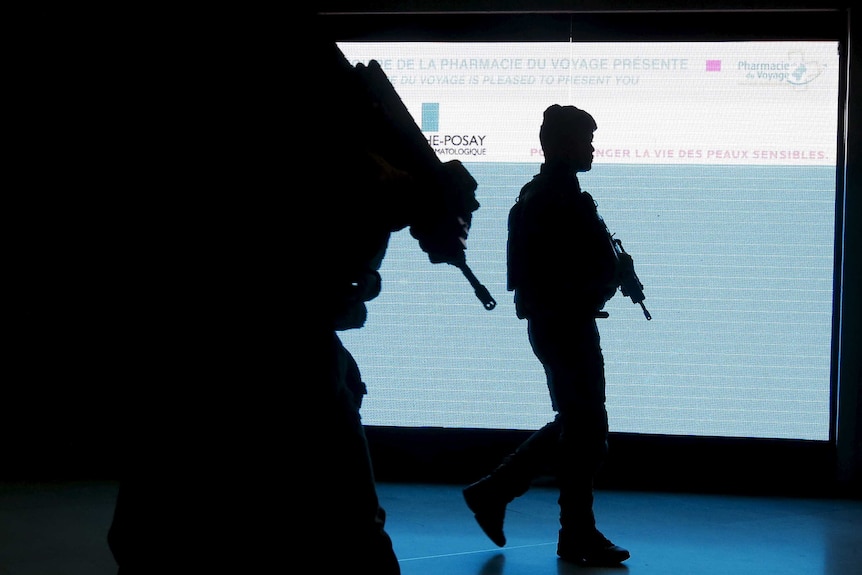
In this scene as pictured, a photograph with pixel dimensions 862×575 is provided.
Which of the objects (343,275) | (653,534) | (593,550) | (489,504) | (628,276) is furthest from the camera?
(653,534)

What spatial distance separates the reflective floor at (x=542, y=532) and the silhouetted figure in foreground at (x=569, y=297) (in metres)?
0.32

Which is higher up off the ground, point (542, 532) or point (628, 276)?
point (628, 276)

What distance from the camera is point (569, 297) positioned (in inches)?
138

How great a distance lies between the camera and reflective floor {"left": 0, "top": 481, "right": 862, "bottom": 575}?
369 cm

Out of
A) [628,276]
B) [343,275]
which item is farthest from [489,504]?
[343,275]

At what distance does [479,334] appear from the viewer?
5.31 meters

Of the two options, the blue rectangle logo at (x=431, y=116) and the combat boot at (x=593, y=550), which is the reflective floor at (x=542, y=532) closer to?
the combat boot at (x=593, y=550)

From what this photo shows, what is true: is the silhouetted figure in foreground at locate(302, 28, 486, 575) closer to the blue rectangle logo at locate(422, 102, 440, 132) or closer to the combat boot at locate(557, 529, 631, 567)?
the combat boot at locate(557, 529, 631, 567)

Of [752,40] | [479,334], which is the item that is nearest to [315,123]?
[479,334]

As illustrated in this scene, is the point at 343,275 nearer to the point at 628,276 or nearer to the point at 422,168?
the point at 422,168

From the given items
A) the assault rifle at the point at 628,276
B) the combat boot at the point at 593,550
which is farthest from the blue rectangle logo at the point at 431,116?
the combat boot at the point at 593,550

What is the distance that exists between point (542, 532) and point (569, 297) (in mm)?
1314

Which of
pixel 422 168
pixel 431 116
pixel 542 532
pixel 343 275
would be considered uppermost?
pixel 431 116

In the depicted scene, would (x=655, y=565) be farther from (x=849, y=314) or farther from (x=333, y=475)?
(x=333, y=475)
